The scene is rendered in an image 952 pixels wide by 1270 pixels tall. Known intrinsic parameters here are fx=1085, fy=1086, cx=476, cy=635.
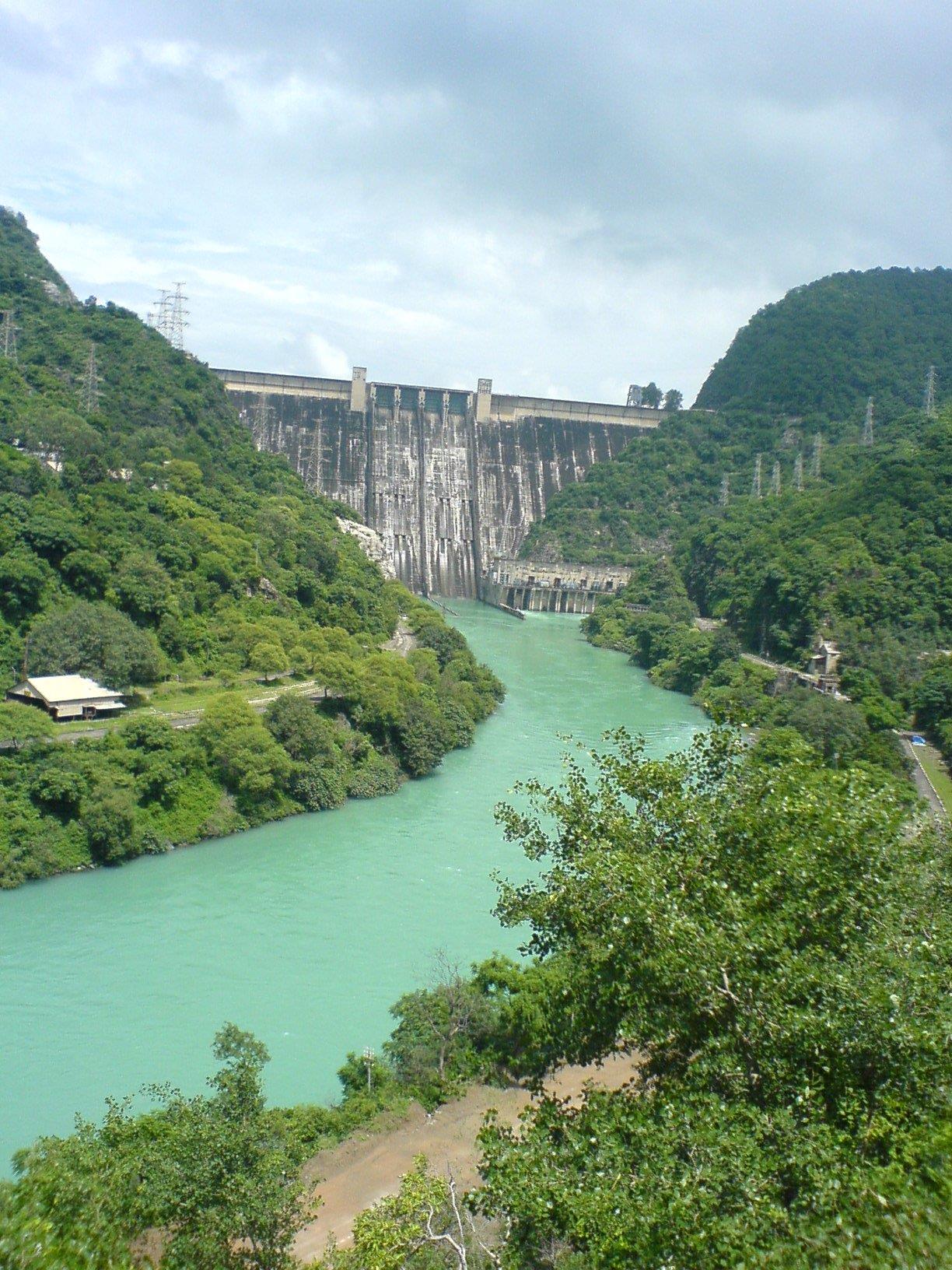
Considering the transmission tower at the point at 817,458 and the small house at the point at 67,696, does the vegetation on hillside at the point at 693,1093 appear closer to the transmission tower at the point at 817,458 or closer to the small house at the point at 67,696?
the small house at the point at 67,696

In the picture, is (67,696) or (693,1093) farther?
(67,696)

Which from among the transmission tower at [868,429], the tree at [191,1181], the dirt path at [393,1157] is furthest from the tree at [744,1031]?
the transmission tower at [868,429]

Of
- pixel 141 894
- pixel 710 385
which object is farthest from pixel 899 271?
pixel 141 894

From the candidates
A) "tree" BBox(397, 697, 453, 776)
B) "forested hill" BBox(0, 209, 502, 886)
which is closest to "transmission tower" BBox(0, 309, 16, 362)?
"forested hill" BBox(0, 209, 502, 886)

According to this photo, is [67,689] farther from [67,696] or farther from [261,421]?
[261,421]

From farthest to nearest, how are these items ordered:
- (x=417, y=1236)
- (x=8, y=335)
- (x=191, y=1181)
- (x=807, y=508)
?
(x=807, y=508)
(x=8, y=335)
(x=191, y=1181)
(x=417, y=1236)

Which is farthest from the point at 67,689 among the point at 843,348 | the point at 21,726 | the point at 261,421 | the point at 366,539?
the point at 843,348

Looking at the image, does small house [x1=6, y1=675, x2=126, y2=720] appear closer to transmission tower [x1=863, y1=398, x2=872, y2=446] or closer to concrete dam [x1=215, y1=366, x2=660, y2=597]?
concrete dam [x1=215, y1=366, x2=660, y2=597]
